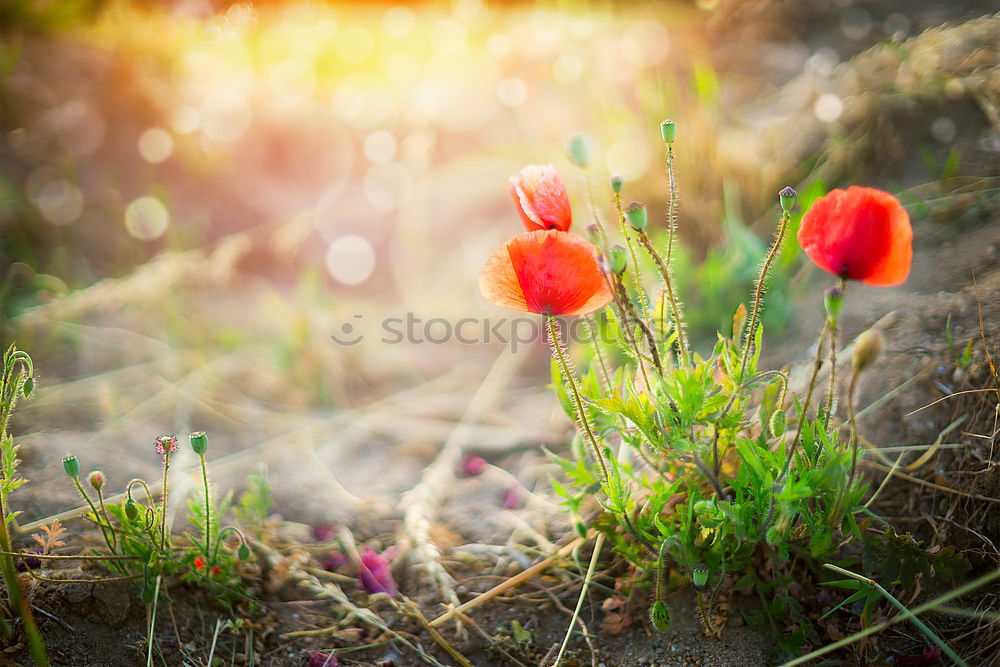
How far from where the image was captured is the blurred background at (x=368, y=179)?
1.91 meters

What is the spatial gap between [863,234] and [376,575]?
3.54 ft

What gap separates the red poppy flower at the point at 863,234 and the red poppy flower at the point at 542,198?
34 cm

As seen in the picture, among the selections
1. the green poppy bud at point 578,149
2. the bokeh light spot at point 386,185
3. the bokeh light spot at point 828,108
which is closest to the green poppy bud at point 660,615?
the green poppy bud at point 578,149

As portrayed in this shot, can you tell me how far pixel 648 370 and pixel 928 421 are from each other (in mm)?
560

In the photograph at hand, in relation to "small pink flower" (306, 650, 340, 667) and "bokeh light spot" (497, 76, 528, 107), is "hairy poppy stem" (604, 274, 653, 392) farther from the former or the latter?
"bokeh light spot" (497, 76, 528, 107)

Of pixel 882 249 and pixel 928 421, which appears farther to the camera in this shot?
pixel 928 421

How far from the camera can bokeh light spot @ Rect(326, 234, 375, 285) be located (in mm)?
2980

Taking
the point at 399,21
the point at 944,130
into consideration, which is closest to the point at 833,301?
the point at 944,130

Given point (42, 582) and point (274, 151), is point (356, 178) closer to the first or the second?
point (274, 151)

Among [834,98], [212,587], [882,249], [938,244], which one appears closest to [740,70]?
[834,98]

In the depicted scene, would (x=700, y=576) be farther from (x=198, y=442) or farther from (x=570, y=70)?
(x=570, y=70)

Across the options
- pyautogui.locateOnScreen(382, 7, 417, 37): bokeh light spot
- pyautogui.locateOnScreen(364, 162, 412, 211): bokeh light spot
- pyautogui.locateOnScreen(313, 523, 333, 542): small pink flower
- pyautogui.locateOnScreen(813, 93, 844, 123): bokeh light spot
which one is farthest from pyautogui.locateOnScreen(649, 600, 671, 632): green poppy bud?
pyautogui.locateOnScreen(382, 7, 417, 37): bokeh light spot

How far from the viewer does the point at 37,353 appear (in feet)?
6.74

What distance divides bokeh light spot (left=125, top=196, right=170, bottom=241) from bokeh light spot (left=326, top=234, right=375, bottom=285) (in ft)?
2.18
